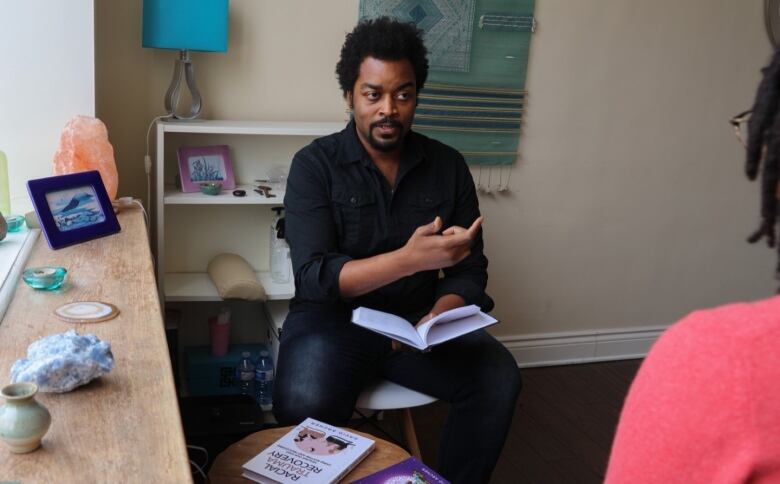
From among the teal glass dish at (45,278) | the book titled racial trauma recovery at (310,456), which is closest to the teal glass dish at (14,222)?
the teal glass dish at (45,278)

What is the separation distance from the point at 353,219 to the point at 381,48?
473mm

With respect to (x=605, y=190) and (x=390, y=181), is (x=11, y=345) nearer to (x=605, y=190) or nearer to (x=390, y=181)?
(x=390, y=181)

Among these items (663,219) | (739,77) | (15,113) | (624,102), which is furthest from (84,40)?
(739,77)

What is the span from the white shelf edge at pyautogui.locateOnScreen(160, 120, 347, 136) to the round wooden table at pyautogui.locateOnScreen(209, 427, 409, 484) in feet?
3.49

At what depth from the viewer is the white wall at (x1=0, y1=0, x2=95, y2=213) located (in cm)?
204

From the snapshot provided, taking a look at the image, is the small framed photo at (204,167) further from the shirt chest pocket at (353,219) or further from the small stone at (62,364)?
the small stone at (62,364)

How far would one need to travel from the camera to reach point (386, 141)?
2131 mm

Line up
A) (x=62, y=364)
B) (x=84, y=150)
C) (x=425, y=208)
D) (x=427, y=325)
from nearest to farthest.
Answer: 1. (x=62, y=364)
2. (x=427, y=325)
3. (x=84, y=150)
4. (x=425, y=208)

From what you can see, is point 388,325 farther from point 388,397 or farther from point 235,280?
point 235,280

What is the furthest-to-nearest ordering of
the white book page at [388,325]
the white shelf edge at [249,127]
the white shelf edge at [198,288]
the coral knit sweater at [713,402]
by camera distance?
1. the white shelf edge at [198,288]
2. the white shelf edge at [249,127]
3. the white book page at [388,325]
4. the coral knit sweater at [713,402]

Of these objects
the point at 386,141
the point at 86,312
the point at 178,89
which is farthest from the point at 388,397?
the point at 178,89

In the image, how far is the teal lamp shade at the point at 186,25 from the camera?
7.41 ft

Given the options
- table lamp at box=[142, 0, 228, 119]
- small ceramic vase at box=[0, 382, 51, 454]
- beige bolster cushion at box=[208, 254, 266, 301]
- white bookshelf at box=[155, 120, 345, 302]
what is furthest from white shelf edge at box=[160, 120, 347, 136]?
small ceramic vase at box=[0, 382, 51, 454]

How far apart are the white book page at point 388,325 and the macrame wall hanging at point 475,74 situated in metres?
1.09
